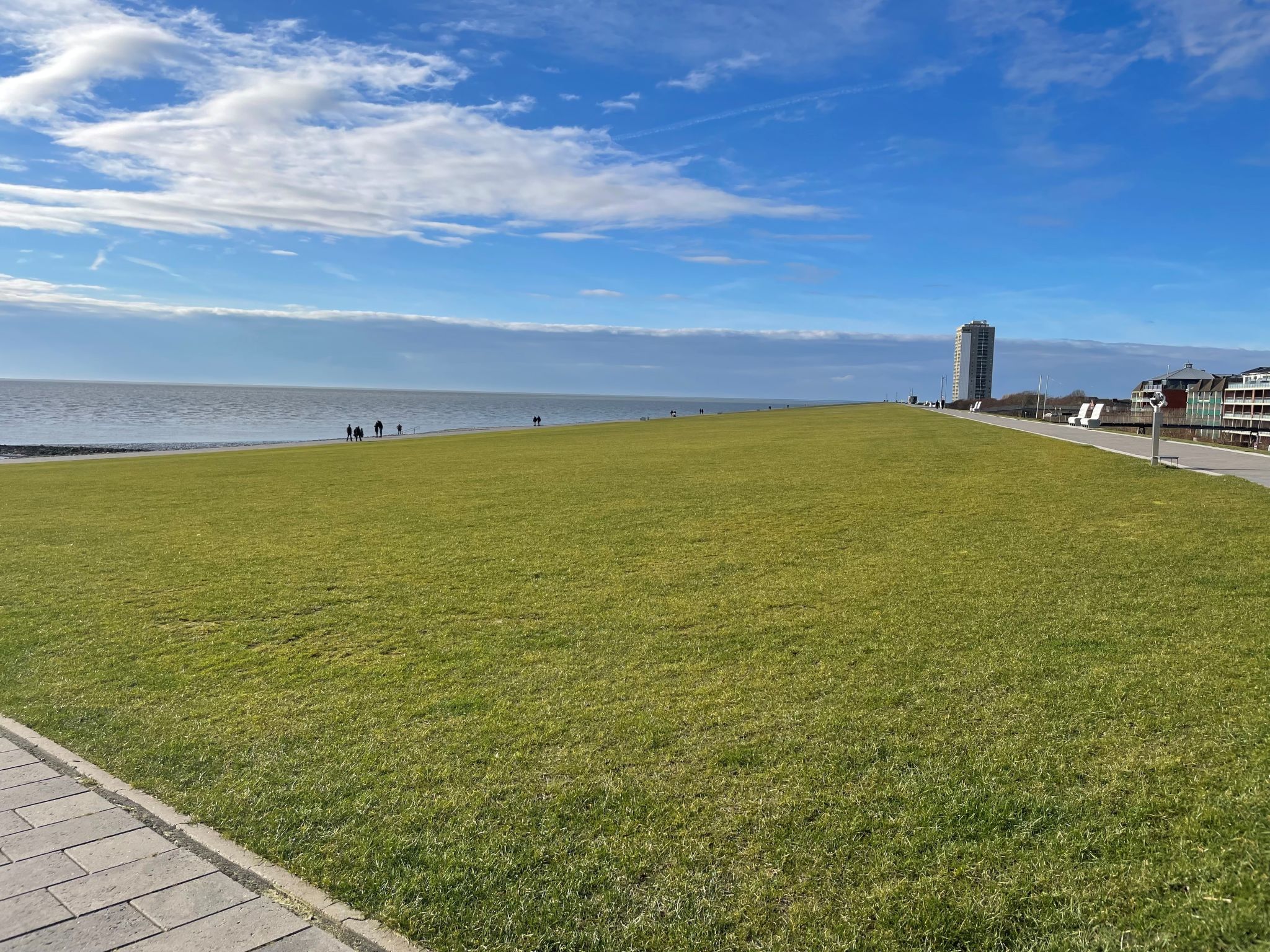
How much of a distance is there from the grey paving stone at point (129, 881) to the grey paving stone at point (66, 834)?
36 centimetres

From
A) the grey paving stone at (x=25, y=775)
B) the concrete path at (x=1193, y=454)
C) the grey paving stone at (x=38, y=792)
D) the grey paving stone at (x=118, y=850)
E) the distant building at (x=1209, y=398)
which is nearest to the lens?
the grey paving stone at (x=118, y=850)

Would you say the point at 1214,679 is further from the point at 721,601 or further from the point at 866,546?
the point at 866,546

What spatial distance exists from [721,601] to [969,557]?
11.0 ft

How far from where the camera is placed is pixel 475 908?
3.22m

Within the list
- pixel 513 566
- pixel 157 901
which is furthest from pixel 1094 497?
pixel 157 901

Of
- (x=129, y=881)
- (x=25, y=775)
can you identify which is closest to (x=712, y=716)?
(x=129, y=881)

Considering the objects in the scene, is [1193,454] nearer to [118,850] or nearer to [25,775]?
[118,850]

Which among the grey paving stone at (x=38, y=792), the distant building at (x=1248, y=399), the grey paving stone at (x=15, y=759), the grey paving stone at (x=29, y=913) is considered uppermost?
the distant building at (x=1248, y=399)

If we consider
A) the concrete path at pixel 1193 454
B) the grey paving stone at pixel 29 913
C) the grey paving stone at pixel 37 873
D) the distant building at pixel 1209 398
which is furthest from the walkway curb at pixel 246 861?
the distant building at pixel 1209 398

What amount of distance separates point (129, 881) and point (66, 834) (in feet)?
2.15

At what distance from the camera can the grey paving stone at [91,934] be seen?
3.00 m

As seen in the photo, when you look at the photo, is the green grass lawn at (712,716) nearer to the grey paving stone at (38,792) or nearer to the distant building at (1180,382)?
the grey paving stone at (38,792)

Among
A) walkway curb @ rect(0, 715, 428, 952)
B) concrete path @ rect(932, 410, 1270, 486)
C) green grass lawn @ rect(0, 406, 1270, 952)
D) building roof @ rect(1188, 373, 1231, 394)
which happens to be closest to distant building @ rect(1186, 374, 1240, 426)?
building roof @ rect(1188, 373, 1231, 394)

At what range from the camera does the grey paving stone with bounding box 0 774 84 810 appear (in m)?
4.09
